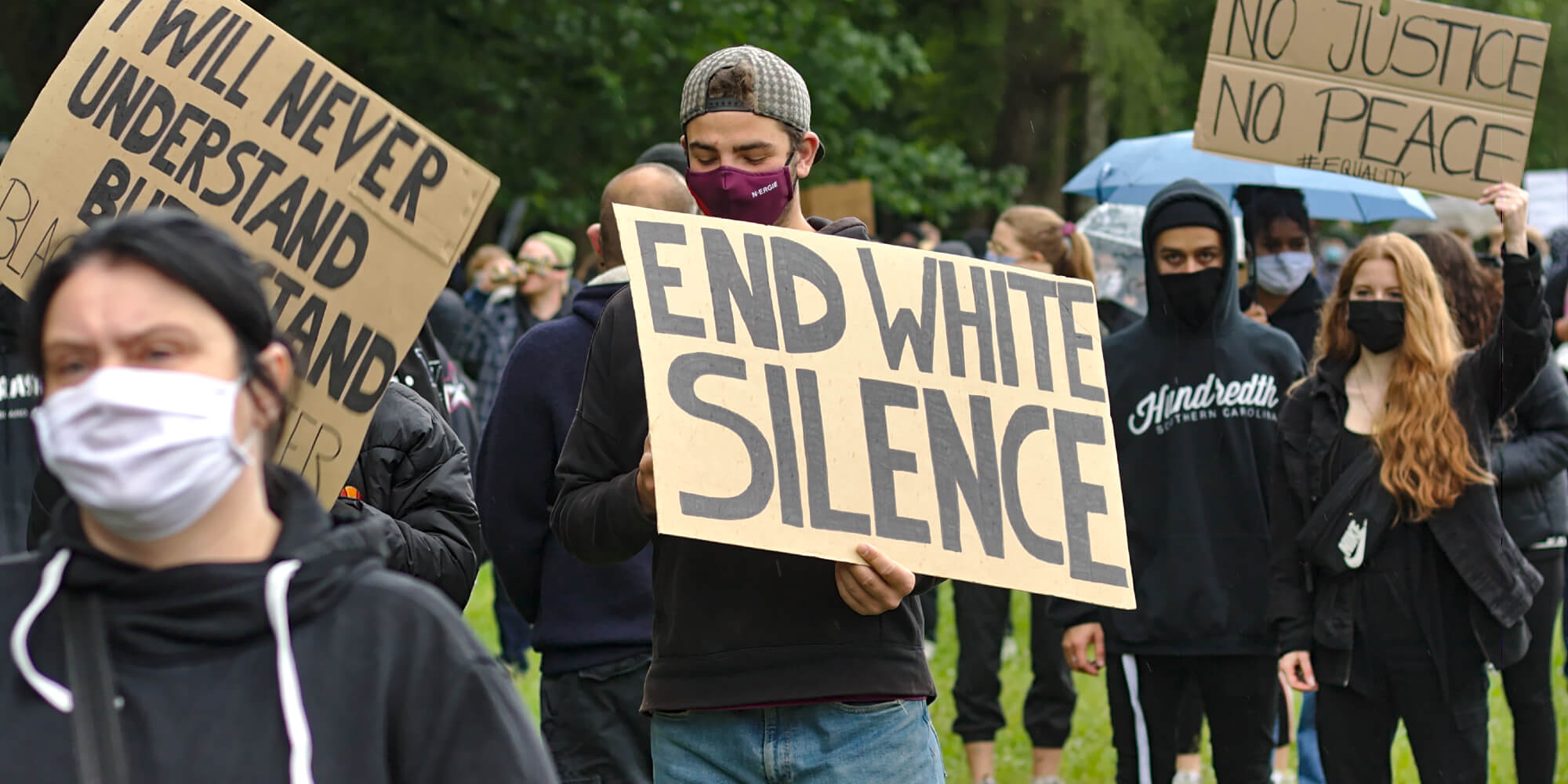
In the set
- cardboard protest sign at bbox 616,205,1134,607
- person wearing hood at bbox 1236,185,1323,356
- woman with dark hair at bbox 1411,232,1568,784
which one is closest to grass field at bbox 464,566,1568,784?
woman with dark hair at bbox 1411,232,1568,784

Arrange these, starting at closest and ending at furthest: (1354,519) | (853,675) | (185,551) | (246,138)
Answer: (185,551)
(853,675)
(246,138)
(1354,519)

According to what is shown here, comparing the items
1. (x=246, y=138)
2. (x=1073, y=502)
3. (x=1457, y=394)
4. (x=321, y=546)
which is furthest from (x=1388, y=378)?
(x=321, y=546)

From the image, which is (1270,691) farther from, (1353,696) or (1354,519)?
(1354,519)

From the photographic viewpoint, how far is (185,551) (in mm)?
1947

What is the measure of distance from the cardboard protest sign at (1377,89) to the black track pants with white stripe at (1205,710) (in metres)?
1.70

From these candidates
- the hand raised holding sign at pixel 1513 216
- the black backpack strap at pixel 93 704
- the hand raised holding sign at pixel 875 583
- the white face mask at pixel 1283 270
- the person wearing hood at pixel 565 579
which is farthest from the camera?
the white face mask at pixel 1283 270

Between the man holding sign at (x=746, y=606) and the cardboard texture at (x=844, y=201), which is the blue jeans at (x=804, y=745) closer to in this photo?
the man holding sign at (x=746, y=606)

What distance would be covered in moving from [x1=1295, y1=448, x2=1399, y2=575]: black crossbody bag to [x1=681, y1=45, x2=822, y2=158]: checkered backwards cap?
104 inches

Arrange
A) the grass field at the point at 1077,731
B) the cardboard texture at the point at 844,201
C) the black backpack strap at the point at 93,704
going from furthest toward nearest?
the cardboard texture at the point at 844,201 < the grass field at the point at 1077,731 < the black backpack strap at the point at 93,704

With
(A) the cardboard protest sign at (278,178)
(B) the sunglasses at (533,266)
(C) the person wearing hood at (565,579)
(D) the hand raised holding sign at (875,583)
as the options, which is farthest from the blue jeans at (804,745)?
(B) the sunglasses at (533,266)

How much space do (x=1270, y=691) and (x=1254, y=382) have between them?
0.95 m

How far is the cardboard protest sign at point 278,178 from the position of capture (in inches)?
129

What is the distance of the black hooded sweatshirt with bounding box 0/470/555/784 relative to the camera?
187 centimetres

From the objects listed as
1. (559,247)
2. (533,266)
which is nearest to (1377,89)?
(533,266)
